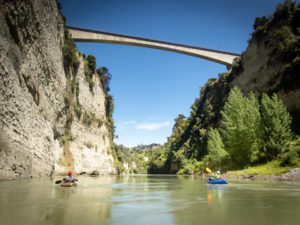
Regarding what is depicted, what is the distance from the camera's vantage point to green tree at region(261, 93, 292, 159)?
85.5 ft

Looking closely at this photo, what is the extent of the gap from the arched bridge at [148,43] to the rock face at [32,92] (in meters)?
14.1

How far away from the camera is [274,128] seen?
26.6 m

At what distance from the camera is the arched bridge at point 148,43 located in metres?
50.4

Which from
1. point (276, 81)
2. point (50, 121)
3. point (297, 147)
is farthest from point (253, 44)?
point (50, 121)

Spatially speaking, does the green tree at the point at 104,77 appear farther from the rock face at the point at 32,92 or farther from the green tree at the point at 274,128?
the green tree at the point at 274,128

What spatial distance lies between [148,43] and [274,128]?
122ft

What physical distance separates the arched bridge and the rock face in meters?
14.1

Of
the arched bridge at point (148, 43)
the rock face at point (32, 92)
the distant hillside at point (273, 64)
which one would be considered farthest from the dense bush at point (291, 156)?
the arched bridge at point (148, 43)

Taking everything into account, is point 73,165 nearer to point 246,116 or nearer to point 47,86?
point 47,86

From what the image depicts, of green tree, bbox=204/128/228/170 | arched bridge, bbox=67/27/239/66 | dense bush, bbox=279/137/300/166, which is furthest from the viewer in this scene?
arched bridge, bbox=67/27/239/66

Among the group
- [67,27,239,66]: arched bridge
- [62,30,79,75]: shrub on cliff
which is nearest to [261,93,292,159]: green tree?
[62,30,79,75]: shrub on cliff

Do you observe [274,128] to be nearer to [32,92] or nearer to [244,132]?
[244,132]

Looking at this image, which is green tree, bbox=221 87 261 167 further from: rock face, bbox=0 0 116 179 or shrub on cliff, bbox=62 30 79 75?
shrub on cliff, bbox=62 30 79 75

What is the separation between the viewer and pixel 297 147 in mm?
22516
